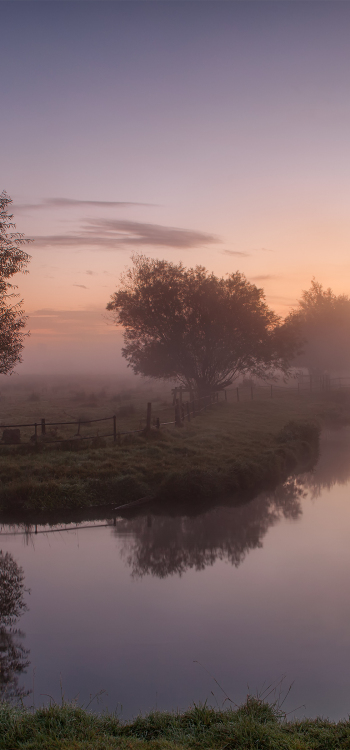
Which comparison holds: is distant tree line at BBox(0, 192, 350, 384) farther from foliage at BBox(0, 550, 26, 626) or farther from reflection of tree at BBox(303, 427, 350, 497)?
foliage at BBox(0, 550, 26, 626)

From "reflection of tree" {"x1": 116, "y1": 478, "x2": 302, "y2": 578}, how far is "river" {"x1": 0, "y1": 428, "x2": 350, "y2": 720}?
54 mm

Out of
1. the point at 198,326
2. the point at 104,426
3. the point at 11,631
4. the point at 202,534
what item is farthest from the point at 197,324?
the point at 11,631

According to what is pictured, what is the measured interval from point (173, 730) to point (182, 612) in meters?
4.01

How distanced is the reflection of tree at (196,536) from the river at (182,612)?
0.05 m

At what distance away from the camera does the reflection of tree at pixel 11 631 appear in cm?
767

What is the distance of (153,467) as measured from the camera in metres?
19.4

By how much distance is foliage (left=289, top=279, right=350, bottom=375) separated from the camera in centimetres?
6912

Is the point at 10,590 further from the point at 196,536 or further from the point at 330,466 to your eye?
the point at 330,466

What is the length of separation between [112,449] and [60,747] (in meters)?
16.2

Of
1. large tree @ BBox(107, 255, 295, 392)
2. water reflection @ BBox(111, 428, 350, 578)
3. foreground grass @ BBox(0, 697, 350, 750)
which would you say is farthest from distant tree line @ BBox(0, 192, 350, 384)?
foreground grass @ BBox(0, 697, 350, 750)

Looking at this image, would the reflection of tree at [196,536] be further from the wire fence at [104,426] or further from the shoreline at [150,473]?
the wire fence at [104,426]

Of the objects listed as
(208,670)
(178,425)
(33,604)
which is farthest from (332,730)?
(178,425)

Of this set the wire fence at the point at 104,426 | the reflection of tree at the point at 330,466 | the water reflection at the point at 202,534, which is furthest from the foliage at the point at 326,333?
the water reflection at the point at 202,534

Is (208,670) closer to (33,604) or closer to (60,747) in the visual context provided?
(60,747)
